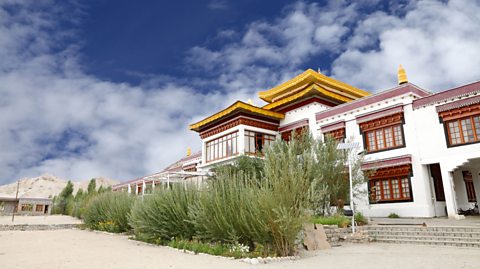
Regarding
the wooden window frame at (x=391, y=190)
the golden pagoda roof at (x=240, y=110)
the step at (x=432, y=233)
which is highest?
the golden pagoda roof at (x=240, y=110)

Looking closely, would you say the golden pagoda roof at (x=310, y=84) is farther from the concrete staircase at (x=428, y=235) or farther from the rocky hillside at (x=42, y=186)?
the rocky hillside at (x=42, y=186)

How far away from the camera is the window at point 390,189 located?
53.5 ft

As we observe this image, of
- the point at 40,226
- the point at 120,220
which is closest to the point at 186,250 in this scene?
the point at 120,220

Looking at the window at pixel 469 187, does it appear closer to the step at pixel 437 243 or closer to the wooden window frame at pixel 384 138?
the wooden window frame at pixel 384 138

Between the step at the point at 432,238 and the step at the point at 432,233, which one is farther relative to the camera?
the step at the point at 432,233

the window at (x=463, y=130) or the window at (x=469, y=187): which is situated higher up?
the window at (x=463, y=130)

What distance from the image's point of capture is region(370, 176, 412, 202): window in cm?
1631

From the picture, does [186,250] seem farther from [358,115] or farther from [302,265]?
[358,115]

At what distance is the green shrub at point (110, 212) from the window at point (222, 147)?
7.62 m

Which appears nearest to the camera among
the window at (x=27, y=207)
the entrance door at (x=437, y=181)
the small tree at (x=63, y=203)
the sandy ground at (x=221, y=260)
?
the sandy ground at (x=221, y=260)

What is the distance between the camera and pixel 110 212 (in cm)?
1745

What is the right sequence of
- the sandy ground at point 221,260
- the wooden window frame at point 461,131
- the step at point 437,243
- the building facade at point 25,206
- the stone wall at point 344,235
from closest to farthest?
1. the sandy ground at point 221,260
2. the step at point 437,243
3. the stone wall at point 344,235
4. the wooden window frame at point 461,131
5. the building facade at point 25,206

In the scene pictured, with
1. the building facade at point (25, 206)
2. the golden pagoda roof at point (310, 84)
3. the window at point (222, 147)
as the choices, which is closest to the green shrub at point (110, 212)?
the window at point (222, 147)

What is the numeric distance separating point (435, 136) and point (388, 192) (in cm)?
355
